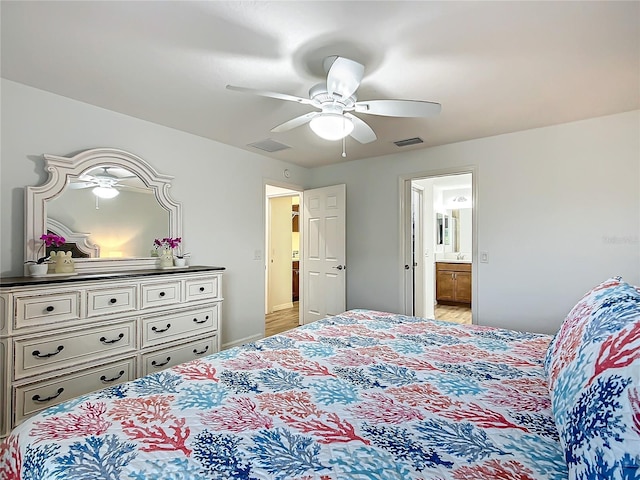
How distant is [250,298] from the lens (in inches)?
164

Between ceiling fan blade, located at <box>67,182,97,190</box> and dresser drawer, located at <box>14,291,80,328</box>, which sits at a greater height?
ceiling fan blade, located at <box>67,182,97,190</box>

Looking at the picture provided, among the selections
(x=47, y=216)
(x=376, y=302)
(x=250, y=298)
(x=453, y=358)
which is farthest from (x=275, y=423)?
(x=376, y=302)

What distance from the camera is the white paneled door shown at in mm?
4535

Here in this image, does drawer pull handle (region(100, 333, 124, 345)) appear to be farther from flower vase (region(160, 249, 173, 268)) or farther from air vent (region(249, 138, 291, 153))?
air vent (region(249, 138, 291, 153))

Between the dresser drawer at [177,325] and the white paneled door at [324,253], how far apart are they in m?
1.80

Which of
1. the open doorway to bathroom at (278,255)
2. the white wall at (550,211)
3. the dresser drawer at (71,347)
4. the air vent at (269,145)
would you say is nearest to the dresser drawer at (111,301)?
the dresser drawer at (71,347)

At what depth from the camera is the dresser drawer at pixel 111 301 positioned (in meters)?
2.38

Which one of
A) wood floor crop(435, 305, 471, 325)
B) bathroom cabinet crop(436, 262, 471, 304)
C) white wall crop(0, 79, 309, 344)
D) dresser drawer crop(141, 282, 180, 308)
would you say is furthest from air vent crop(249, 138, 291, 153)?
bathroom cabinet crop(436, 262, 471, 304)

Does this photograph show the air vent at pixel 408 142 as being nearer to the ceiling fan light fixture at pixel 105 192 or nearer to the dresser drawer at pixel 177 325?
the dresser drawer at pixel 177 325

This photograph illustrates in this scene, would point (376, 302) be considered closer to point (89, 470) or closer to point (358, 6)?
point (358, 6)

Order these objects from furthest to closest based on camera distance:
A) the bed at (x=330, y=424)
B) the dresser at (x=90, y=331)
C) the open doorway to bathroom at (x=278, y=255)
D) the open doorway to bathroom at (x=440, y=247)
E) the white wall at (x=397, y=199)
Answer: the open doorway to bathroom at (x=278, y=255) → the open doorway to bathroom at (x=440, y=247) → the white wall at (x=397, y=199) → the dresser at (x=90, y=331) → the bed at (x=330, y=424)

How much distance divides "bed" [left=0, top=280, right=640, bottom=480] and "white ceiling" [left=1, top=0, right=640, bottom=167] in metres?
1.48

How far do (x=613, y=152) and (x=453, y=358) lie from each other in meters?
A: 2.70

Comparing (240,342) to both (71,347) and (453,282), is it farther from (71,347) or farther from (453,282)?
(453,282)
